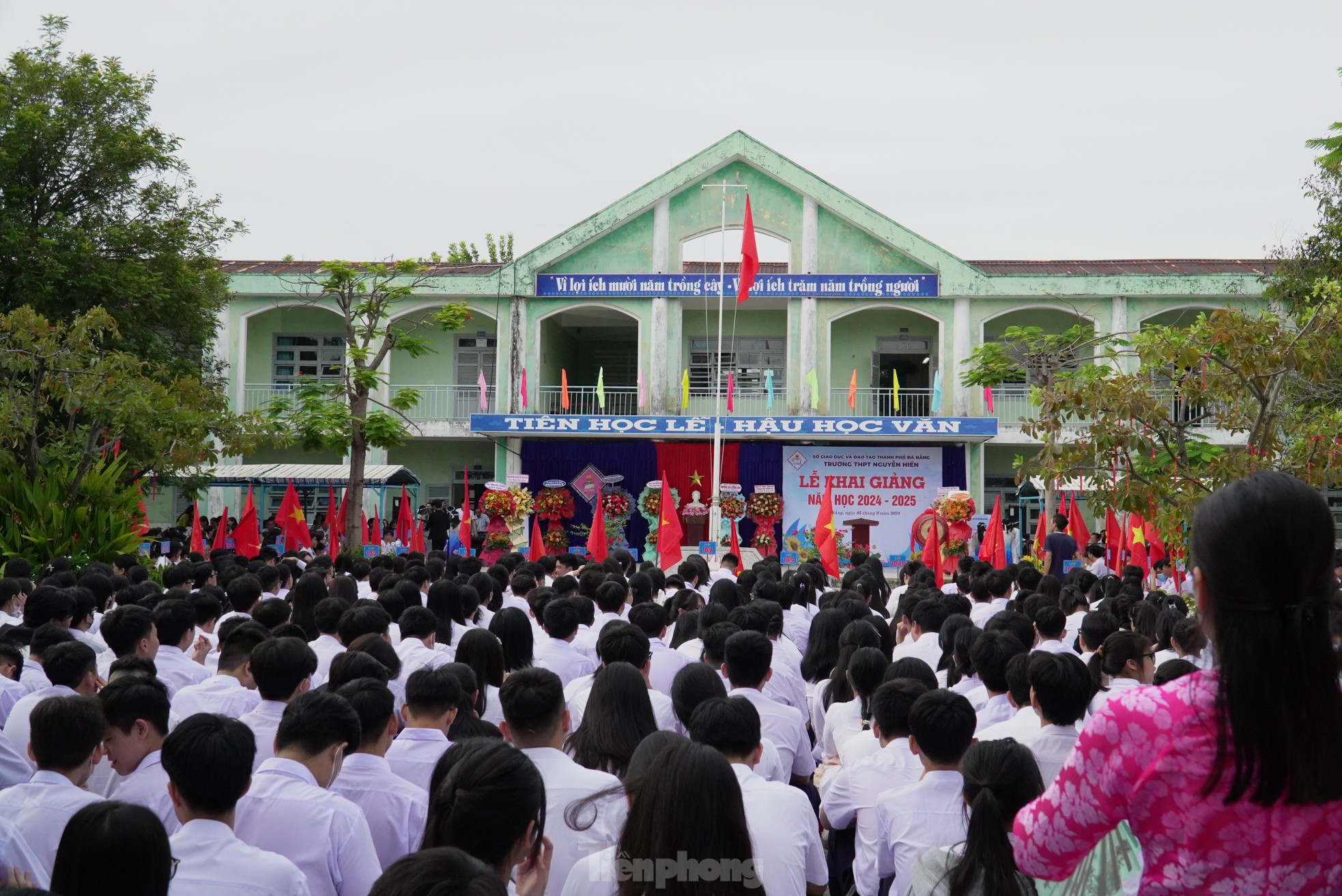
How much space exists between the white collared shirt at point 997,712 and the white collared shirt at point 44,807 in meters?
3.36

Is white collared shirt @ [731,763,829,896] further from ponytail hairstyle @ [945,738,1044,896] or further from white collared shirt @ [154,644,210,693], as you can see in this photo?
white collared shirt @ [154,644,210,693]

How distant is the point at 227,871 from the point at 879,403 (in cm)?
2268

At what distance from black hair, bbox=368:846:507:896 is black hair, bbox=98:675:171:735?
7.06ft

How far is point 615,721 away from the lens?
4051 mm

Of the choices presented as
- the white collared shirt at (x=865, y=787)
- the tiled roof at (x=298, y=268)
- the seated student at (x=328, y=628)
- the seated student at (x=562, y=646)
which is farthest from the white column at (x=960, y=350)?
the white collared shirt at (x=865, y=787)

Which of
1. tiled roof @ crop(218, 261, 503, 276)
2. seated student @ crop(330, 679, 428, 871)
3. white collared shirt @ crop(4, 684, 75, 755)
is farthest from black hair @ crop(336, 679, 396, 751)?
tiled roof @ crop(218, 261, 503, 276)

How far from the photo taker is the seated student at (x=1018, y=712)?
14.1 feet

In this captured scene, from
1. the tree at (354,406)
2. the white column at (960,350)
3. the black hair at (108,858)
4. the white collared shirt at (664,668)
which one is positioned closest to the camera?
the black hair at (108,858)

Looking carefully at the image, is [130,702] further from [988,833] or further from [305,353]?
[305,353]

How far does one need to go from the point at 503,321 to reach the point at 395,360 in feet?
10.3

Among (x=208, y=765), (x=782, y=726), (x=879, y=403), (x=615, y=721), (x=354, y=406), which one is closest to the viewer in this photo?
(x=208, y=765)

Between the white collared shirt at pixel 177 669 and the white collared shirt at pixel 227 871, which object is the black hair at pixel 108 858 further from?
the white collared shirt at pixel 177 669

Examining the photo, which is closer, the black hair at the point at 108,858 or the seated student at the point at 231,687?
the black hair at the point at 108,858

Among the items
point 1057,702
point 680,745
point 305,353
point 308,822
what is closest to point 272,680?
point 308,822
